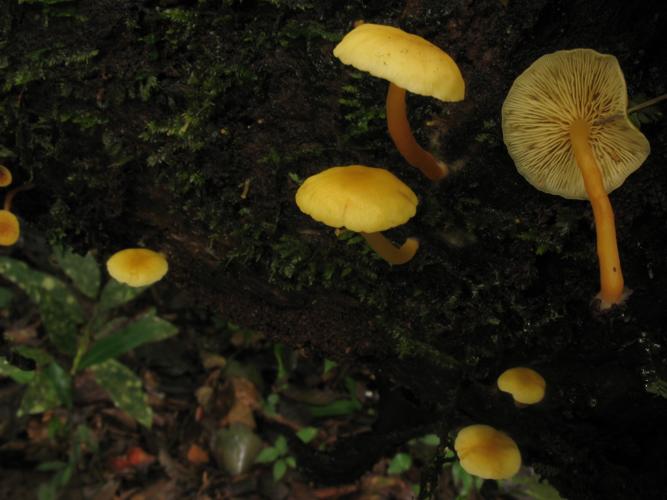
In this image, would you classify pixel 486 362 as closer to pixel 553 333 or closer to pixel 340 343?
pixel 553 333

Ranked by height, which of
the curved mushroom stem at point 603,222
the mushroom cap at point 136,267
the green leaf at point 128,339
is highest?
the curved mushroom stem at point 603,222

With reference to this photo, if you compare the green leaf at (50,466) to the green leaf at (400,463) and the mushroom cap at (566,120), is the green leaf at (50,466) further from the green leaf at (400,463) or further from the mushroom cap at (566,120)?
the mushroom cap at (566,120)

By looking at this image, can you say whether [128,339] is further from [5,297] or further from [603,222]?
[603,222]

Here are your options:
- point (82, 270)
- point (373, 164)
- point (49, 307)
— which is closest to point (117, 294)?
point (82, 270)

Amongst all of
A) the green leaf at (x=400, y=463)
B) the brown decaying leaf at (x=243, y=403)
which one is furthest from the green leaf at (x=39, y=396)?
the green leaf at (x=400, y=463)

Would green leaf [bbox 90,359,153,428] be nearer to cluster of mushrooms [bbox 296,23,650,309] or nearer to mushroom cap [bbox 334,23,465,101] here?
cluster of mushrooms [bbox 296,23,650,309]

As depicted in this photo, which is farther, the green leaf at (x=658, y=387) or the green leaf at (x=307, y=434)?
the green leaf at (x=307, y=434)

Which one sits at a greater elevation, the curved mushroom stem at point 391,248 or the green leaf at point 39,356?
the curved mushroom stem at point 391,248
